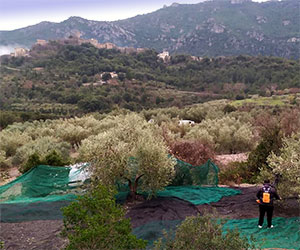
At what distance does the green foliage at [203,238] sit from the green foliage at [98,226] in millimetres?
519

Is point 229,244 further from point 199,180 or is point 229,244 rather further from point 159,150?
point 199,180

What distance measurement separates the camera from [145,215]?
7.36 m

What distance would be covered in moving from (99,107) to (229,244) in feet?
172

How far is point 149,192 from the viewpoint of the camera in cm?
850

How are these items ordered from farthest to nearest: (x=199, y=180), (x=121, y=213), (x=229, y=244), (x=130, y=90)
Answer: (x=130, y=90) → (x=199, y=180) → (x=121, y=213) → (x=229, y=244)

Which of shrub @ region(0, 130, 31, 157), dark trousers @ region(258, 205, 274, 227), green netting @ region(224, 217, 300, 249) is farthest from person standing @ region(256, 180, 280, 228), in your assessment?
shrub @ region(0, 130, 31, 157)

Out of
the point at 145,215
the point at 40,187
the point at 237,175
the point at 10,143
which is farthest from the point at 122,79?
the point at 145,215

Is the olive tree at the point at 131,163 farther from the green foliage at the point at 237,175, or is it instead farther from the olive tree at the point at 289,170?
the green foliage at the point at 237,175

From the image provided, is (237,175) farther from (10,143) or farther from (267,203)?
(10,143)

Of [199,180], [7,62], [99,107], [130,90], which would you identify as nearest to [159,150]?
[199,180]

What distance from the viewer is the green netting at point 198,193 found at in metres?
8.56

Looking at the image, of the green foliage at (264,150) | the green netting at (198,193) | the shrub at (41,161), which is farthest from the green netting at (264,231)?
the shrub at (41,161)

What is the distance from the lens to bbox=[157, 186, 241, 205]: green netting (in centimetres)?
856

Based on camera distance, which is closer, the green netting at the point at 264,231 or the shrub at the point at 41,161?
the green netting at the point at 264,231
